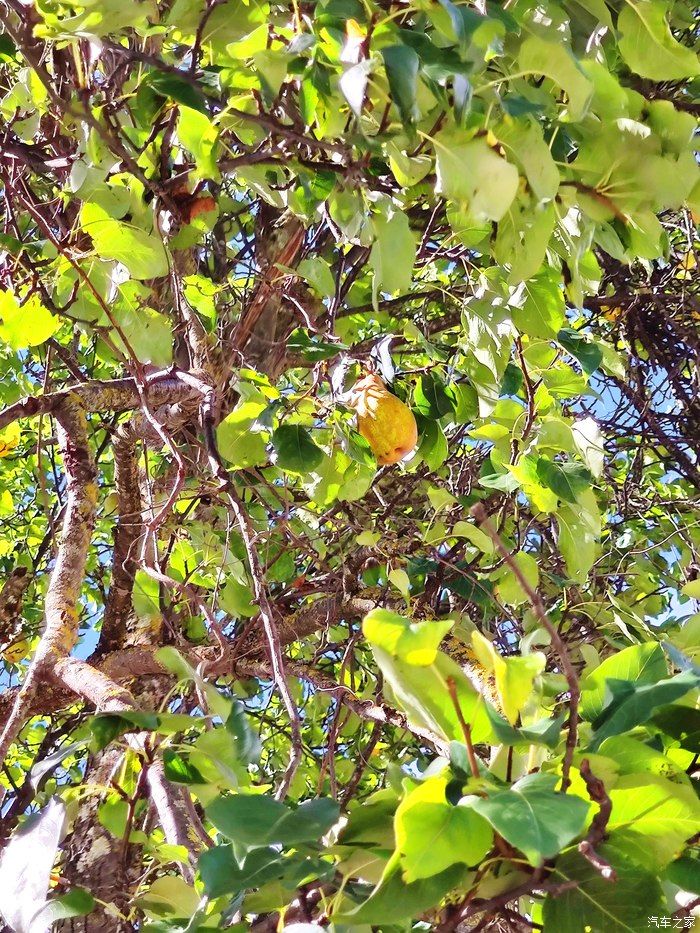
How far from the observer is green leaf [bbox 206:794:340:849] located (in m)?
0.54

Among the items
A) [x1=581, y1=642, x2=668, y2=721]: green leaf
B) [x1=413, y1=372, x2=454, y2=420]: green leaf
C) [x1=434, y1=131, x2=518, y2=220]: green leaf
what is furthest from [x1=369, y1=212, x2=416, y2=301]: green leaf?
[x1=581, y1=642, x2=668, y2=721]: green leaf

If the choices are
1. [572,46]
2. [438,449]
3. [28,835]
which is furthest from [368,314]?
[28,835]

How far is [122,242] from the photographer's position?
115cm

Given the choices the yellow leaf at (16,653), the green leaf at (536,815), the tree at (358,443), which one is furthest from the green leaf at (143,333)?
the yellow leaf at (16,653)

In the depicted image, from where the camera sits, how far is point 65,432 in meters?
1.64

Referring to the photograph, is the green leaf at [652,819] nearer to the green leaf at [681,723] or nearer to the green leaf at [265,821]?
the green leaf at [681,723]

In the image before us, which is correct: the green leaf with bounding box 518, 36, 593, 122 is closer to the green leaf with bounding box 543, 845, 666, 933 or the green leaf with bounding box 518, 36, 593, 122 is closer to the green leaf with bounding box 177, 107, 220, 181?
the green leaf with bounding box 177, 107, 220, 181

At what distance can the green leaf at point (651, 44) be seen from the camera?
92cm

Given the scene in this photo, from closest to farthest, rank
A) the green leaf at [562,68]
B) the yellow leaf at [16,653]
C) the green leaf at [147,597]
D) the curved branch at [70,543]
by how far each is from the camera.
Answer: the green leaf at [562,68] < the curved branch at [70,543] < the green leaf at [147,597] < the yellow leaf at [16,653]

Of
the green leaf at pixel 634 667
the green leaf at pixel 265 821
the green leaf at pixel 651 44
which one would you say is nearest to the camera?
the green leaf at pixel 265 821

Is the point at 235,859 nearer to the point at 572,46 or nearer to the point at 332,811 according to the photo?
the point at 332,811

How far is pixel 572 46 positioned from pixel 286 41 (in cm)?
36

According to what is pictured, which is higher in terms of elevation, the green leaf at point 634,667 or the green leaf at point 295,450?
the green leaf at point 295,450

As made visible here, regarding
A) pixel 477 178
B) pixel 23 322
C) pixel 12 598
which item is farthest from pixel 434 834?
pixel 12 598
